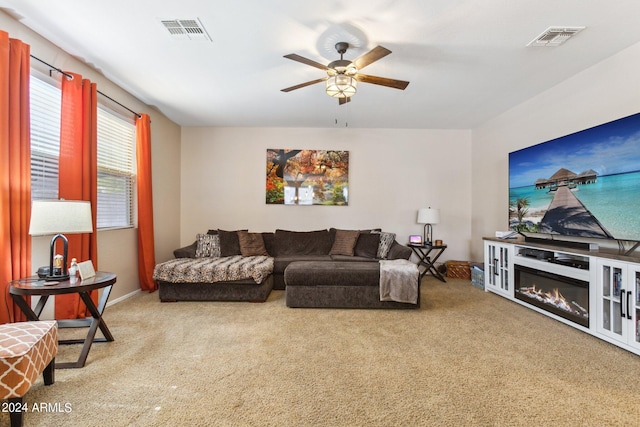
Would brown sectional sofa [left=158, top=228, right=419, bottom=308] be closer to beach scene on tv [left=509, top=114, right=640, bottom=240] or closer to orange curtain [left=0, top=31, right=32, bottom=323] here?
orange curtain [left=0, top=31, right=32, bottom=323]

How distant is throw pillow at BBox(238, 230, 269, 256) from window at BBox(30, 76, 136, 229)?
155cm

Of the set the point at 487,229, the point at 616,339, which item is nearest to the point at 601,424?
the point at 616,339

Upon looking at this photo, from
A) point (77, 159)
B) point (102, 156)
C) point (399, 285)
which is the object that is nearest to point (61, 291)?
point (77, 159)

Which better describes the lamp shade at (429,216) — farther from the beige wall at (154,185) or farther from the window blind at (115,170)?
the window blind at (115,170)

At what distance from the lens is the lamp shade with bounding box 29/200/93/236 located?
1.96 meters

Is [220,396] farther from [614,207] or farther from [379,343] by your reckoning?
[614,207]

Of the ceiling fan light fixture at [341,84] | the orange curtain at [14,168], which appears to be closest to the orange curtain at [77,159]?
the orange curtain at [14,168]

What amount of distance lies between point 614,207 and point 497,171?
78.7 inches

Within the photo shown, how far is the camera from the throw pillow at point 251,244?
4.59 m

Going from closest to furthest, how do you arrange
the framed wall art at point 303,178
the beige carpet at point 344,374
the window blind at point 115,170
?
the beige carpet at point 344,374 → the window blind at point 115,170 → the framed wall art at point 303,178

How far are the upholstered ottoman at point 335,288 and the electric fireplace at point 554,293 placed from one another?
1.31 m

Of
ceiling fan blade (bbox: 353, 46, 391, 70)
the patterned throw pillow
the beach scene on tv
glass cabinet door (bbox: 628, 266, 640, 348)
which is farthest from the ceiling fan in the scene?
the patterned throw pillow

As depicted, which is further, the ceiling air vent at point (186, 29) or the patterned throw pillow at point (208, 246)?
the patterned throw pillow at point (208, 246)

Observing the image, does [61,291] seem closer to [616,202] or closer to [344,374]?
[344,374]
